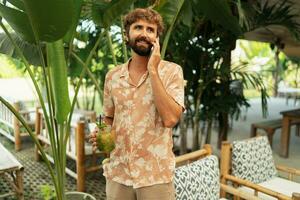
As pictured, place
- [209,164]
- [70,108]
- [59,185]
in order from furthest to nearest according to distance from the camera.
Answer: [209,164]
[59,185]
[70,108]

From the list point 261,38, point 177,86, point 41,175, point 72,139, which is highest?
point 261,38

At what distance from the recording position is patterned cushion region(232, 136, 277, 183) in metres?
2.15

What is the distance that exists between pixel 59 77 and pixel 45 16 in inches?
20.0

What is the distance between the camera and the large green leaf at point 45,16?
3.43ft

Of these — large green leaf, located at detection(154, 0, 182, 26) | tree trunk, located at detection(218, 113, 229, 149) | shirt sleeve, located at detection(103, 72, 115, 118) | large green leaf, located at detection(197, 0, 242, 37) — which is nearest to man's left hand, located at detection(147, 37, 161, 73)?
shirt sleeve, located at detection(103, 72, 115, 118)

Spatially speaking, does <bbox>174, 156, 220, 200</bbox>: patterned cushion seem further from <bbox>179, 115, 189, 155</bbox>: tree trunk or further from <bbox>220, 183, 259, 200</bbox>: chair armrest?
<bbox>179, 115, 189, 155</bbox>: tree trunk

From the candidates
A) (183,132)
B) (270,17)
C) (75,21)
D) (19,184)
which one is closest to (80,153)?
(19,184)

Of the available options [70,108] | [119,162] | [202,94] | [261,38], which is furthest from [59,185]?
[261,38]

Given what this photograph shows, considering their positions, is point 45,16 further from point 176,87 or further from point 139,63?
point 176,87

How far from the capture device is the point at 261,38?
4957 millimetres

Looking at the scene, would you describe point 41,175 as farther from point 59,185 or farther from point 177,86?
point 177,86

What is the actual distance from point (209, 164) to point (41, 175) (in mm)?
2200

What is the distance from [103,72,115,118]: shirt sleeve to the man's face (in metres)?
0.21

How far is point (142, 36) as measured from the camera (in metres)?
1.17
